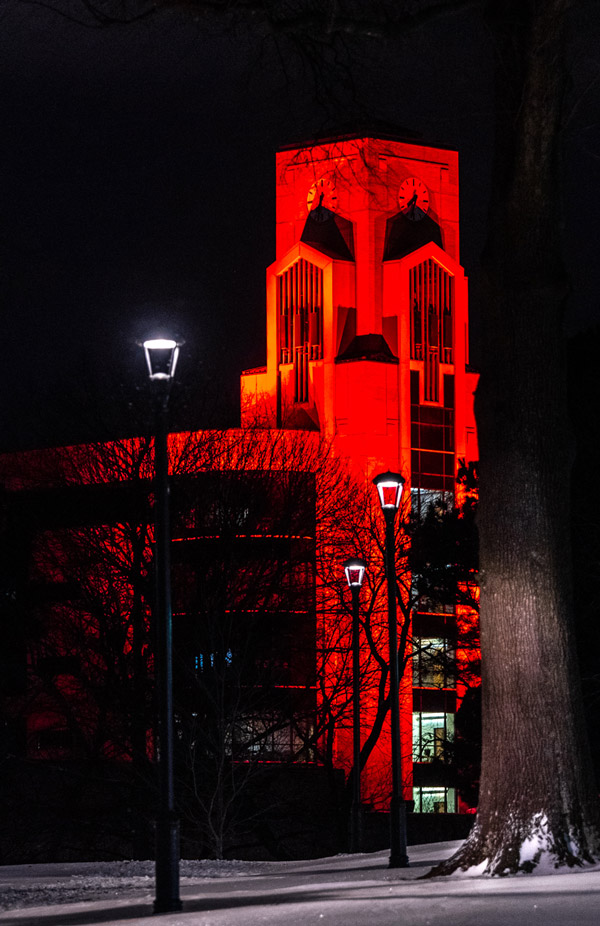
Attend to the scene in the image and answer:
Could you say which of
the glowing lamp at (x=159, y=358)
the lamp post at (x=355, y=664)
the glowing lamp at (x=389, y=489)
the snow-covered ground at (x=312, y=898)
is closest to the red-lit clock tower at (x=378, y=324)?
the lamp post at (x=355, y=664)

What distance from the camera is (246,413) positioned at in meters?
54.5

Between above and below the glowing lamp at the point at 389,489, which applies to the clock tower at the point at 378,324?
above

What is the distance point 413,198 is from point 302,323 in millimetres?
7663

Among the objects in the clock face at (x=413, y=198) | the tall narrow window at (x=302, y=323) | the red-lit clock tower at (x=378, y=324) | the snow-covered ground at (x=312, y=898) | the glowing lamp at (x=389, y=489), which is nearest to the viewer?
the snow-covered ground at (x=312, y=898)

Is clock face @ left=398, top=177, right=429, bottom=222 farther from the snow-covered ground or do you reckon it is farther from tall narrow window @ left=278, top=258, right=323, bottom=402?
the snow-covered ground

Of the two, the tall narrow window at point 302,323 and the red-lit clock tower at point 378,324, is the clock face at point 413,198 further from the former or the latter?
the tall narrow window at point 302,323

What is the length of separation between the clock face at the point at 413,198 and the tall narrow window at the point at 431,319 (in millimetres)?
2470

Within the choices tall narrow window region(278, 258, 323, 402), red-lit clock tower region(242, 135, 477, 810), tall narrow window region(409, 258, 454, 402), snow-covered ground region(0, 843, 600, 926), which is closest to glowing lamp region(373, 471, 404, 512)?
snow-covered ground region(0, 843, 600, 926)

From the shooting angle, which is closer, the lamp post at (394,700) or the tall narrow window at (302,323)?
the lamp post at (394,700)

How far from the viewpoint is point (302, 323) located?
75.4 m

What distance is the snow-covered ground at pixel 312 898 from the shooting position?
12.4 m

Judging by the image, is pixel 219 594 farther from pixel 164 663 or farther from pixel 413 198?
pixel 413 198

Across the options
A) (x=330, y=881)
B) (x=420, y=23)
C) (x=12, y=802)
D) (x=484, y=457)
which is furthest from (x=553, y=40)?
(x=12, y=802)

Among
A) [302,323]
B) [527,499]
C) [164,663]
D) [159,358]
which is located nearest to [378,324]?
[302,323]
